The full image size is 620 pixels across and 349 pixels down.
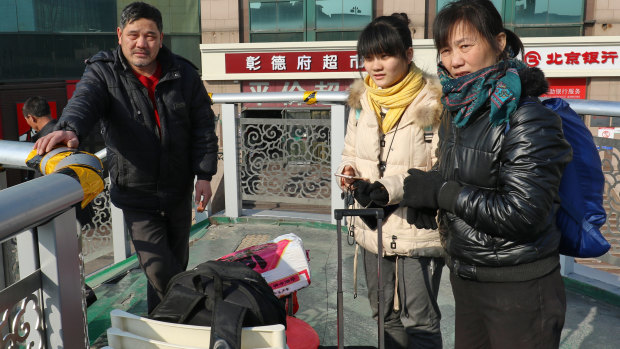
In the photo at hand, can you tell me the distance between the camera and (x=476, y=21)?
5.90 feet

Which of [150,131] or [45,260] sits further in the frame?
[150,131]

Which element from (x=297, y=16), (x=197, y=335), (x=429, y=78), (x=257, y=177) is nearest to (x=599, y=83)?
(x=297, y=16)

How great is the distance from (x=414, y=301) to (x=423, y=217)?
1.61 ft

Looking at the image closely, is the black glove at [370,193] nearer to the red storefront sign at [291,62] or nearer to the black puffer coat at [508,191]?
the black puffer coat at [508,191]

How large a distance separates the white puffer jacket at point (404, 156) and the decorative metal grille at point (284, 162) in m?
2.85

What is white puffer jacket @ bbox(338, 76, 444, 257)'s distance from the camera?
2.38 meters

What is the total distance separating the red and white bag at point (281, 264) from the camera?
2543mm

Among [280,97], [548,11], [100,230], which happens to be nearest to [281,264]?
[280,97]

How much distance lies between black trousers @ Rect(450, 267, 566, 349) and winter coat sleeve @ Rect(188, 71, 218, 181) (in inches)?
62.8

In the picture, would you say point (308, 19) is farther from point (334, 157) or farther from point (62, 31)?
point (334, 157)

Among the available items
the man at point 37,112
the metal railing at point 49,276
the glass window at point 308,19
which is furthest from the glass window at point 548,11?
the metal railing at point 49,276

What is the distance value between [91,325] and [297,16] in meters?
13.2

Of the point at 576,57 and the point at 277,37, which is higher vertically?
the point at 277,37

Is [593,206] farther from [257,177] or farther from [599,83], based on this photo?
[599,83]
